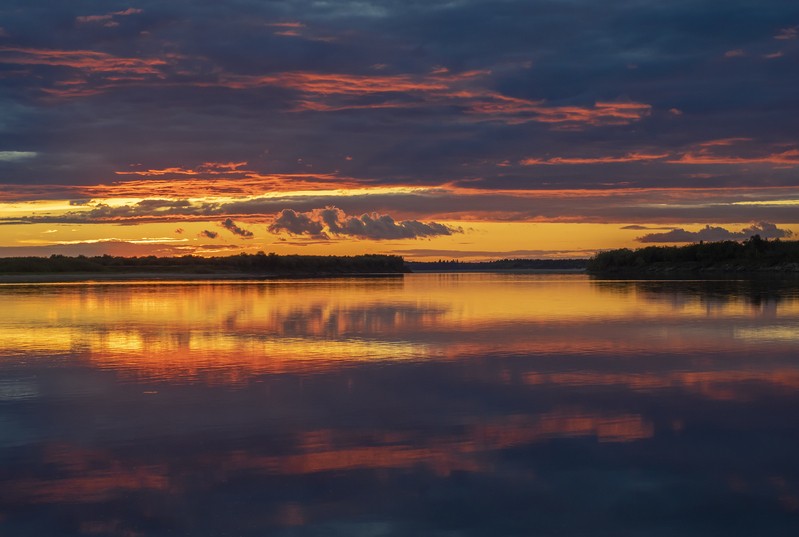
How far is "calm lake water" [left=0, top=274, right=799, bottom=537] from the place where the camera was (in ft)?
34.1

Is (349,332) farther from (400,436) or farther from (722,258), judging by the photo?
(722,258)

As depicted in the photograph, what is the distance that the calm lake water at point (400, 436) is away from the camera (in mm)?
10383

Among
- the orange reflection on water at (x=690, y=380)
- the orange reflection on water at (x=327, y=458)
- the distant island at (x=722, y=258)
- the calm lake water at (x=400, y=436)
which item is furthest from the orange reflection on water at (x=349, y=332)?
the distant island at (x=722, y=258)

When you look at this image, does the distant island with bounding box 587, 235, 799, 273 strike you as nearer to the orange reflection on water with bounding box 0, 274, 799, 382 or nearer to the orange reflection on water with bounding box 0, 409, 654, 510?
the orange reflection on water with bounding box 0, 274, 799, 382

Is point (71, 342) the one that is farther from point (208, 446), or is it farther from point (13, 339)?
point (208, 446)

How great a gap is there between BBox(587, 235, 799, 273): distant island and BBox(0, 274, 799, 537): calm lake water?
452ft

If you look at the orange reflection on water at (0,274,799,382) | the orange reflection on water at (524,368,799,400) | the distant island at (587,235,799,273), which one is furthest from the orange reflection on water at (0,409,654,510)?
the distant island at (587,235,799,273)

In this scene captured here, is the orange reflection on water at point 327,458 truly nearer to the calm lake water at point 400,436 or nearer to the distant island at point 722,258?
the calm lake water at point 400,436

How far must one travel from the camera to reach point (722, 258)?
583 ft

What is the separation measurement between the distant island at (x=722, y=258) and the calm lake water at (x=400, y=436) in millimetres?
137896

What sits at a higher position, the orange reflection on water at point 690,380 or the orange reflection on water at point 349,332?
the orange reflection on water at point 349,332

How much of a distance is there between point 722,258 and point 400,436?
177842mm

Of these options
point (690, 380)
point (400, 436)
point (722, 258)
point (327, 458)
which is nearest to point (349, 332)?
point (690, 380)

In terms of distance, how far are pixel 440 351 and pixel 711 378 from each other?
894 centimetres
